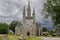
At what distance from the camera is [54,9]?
157ft

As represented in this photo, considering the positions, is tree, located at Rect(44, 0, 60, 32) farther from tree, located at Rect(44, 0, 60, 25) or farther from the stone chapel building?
the stone chapel building

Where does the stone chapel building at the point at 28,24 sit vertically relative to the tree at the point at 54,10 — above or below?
below

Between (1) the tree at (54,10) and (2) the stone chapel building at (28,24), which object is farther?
(2) the stone chapel building at (28,24)

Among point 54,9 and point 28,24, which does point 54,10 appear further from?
point 28,24

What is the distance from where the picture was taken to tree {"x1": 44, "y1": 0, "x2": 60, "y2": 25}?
1868 inches

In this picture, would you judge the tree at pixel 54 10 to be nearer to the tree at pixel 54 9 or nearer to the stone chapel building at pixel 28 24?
the tree at pixel 54 9

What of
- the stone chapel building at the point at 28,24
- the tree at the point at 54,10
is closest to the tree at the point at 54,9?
the tree at the point at 54,10

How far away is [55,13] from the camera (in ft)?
157

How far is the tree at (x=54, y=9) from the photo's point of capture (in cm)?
4744

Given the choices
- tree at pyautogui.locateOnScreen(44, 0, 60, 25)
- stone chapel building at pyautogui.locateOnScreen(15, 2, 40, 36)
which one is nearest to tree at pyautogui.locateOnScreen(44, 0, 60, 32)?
tree at pyautogui.locateOnScreen(44, 0, 60, 25)

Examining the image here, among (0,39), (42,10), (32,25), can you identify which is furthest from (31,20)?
(0,39)

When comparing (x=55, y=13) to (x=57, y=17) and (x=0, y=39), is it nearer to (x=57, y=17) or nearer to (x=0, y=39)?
(x=57, y=17)

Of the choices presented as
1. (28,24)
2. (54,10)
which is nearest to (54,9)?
(54,10)

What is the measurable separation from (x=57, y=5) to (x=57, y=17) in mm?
3230
